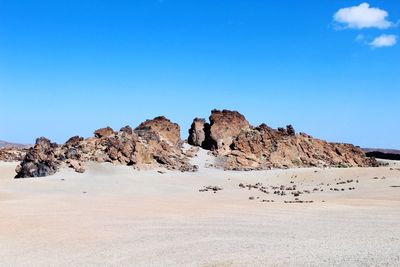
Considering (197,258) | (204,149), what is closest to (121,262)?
(197,258)

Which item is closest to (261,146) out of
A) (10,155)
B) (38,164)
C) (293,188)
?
(293,188)

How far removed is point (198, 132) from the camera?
3772cm

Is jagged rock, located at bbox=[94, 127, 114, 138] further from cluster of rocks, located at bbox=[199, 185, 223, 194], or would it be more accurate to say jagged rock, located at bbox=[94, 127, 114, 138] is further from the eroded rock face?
cluster of rocks, located at bbox=[199, 185, 223, 194]

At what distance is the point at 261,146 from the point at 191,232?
24321 millimetres

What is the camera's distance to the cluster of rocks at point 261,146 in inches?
1348

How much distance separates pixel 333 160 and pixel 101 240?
27.9 meters

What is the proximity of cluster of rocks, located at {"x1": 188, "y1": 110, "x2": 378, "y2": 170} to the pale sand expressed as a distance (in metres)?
12.3

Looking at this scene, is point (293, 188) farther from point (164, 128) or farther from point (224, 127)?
point (164, 128)

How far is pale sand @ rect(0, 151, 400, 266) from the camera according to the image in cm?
902

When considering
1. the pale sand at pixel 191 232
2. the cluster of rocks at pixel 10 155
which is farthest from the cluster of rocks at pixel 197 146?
the cluster of rocks at pixel 10 155

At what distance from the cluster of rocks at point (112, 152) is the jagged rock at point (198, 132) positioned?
3.23 m

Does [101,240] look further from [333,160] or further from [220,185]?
[333,160]

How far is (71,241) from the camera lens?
11.0 meters

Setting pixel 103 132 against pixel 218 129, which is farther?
pixel 218 129
